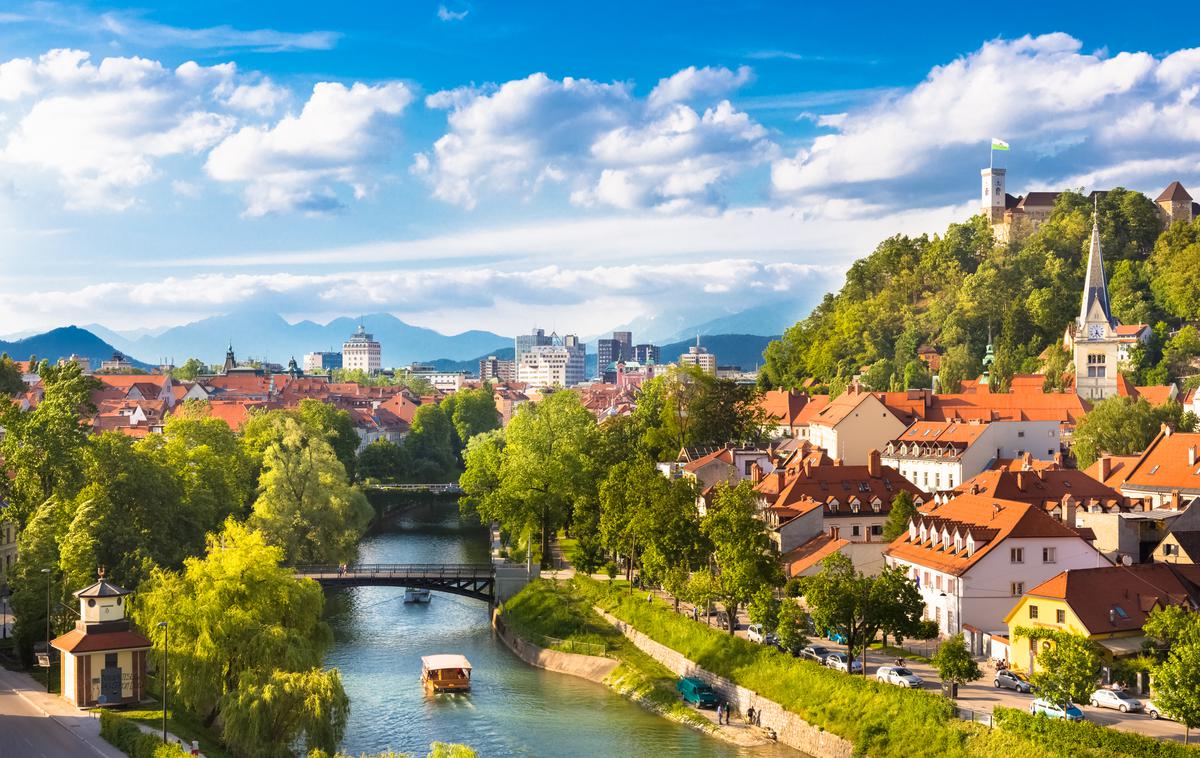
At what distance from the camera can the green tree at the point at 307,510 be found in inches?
2482

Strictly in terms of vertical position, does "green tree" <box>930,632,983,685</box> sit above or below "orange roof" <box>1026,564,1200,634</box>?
below

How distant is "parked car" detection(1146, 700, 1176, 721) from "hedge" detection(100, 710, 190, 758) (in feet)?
83.0

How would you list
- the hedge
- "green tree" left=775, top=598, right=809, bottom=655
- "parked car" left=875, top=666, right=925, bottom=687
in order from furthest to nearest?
"green tree" left=775, top=598, right=809, bottom=655 < "parked car" left=875, top=666, right=925, bottom=687 < the hedge

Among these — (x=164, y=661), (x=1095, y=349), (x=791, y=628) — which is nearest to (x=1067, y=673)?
(x=791, y=628)

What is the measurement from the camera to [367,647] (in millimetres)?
55625

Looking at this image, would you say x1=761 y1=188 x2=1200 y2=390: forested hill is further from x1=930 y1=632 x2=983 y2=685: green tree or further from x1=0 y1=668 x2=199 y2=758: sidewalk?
x1=0 y1=668 x2=199 y2=758: sidewalk

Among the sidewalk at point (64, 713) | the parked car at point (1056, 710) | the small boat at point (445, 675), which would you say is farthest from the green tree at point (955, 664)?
the sidewalk at point (64, 713)

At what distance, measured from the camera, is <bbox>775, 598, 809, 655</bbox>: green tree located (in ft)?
144

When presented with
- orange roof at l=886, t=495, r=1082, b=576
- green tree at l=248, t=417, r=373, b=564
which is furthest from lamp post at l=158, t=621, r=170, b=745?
orange roof at l=886, t=495, r=1082, b=576

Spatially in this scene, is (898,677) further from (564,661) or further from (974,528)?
(564,661)

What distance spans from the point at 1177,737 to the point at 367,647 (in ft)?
109

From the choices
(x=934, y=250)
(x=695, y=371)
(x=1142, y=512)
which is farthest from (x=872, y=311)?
(x=1142, y=512)

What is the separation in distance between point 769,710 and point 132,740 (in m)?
19.7

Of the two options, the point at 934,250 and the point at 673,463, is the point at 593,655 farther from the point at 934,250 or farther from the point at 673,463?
the point at 934,250
